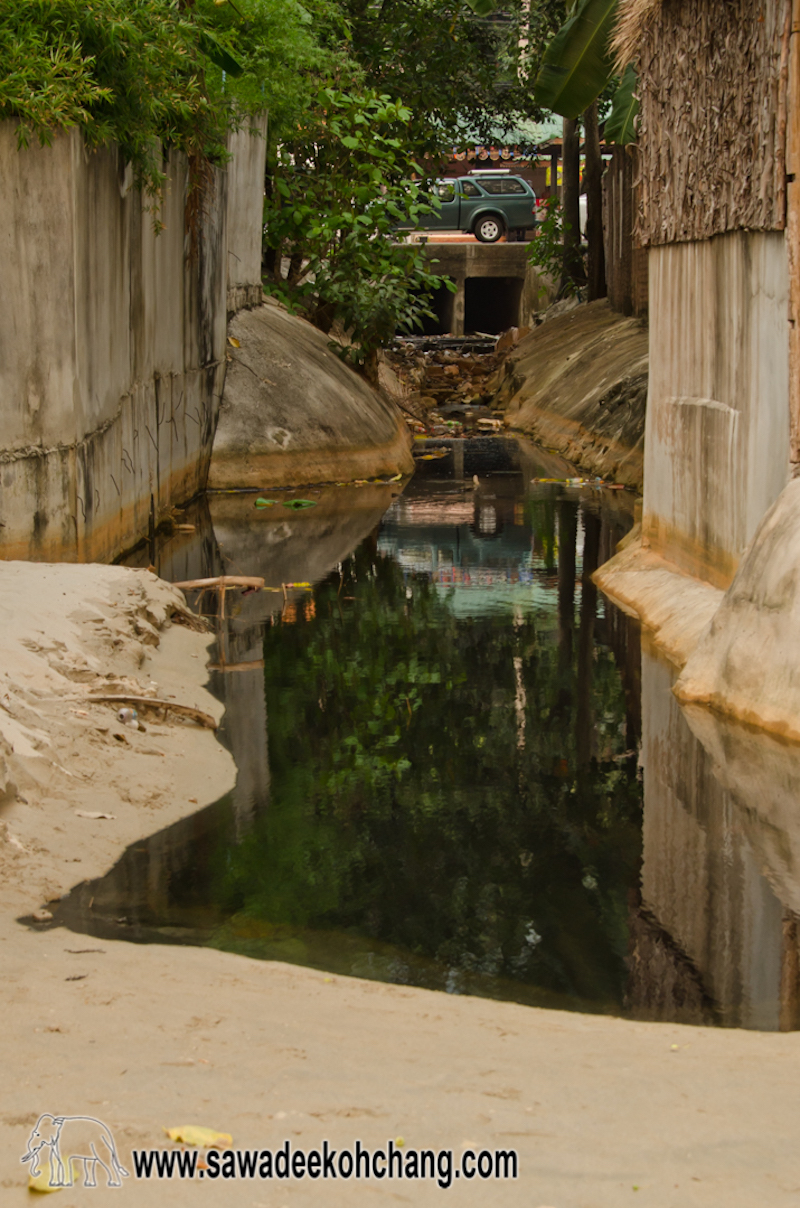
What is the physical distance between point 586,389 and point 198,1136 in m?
18.9

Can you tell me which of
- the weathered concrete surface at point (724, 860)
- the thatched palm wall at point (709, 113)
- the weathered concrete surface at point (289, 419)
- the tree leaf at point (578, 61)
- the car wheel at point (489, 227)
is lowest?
the weathered concrete surface at point (724, 860)

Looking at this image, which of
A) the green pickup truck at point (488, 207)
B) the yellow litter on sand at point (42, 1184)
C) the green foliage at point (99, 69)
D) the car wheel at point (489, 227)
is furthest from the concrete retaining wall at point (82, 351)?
the car wheel at point (489, 227)

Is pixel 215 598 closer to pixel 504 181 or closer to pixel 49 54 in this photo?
pixel 49 54

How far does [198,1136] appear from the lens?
2705 mm

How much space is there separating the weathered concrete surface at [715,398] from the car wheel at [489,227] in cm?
2601

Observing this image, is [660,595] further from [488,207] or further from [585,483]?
[488,207]

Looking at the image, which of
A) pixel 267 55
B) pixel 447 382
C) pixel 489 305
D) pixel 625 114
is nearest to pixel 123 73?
pixel 267 55

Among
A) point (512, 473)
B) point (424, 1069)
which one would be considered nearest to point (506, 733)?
point (424, 1069)

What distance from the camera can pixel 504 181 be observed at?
35.3 metres

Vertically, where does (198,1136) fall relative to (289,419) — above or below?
below

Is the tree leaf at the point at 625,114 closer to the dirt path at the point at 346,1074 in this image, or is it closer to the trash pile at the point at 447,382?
the trash pile at the point at 447,382

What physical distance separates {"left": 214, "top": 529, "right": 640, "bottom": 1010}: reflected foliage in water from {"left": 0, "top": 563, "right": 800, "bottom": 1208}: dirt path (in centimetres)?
40

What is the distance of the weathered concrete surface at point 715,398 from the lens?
787 centimetres

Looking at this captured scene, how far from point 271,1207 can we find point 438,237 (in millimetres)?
34573
